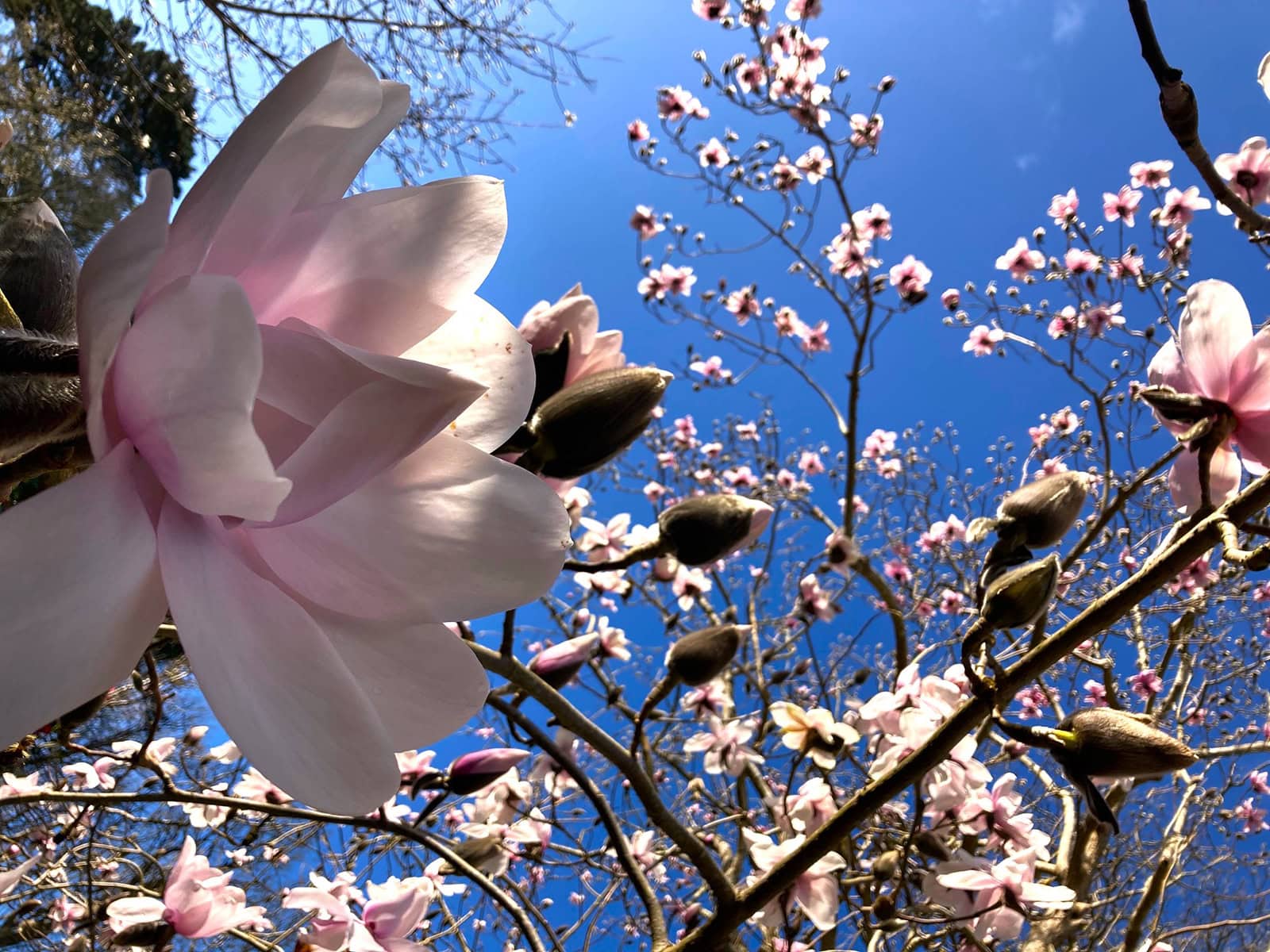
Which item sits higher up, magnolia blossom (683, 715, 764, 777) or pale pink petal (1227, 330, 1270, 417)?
magnolia blossom (683, 715, 764, 777)

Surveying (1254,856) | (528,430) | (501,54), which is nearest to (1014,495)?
(528,430)

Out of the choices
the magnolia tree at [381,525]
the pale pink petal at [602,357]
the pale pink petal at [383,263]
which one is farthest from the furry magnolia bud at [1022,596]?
the pale pink petal at [383,263]

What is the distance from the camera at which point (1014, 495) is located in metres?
0.55

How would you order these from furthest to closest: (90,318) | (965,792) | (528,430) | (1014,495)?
(965,792), (1014,495), (528,430), (90,318)

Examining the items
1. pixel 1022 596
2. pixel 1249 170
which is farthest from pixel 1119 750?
pixel 1249 170

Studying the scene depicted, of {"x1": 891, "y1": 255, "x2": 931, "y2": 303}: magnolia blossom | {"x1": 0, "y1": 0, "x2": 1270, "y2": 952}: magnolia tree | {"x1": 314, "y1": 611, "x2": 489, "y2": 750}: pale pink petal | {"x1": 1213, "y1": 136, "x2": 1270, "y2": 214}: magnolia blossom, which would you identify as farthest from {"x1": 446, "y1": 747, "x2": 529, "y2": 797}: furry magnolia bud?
{"x1": 891, "y1": 255, "x2": 931, "y2": 303}: magnolia blossom

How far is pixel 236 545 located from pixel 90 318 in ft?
0.22

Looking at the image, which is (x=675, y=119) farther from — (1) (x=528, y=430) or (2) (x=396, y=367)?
(2) (x=396, y=367)

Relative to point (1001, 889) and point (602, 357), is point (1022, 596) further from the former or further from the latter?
point (1001, 889)

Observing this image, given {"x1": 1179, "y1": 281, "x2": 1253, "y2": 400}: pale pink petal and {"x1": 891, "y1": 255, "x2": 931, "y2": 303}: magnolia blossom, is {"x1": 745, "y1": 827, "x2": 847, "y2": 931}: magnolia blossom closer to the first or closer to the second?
{"x1": 1179, "y1": 281, "x2": 1253, "y2": 400}: pale pink petal

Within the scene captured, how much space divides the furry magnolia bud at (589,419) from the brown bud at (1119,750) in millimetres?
320

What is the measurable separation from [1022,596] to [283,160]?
1.46ft

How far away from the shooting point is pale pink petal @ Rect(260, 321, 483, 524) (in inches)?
7.5

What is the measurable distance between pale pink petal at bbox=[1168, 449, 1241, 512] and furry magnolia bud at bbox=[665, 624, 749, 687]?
0.35 metres
